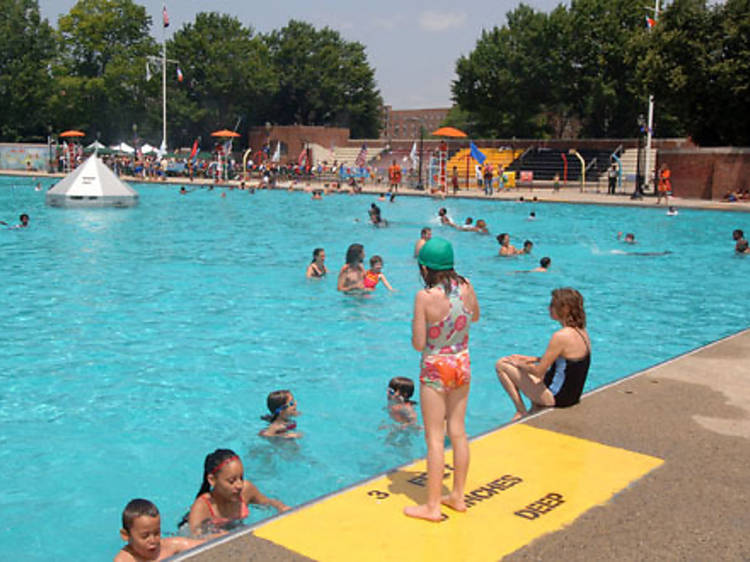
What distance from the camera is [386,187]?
4906 cm

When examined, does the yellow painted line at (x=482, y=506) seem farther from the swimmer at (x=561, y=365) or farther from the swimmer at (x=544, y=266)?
the swimmer at (x=544, y=266)

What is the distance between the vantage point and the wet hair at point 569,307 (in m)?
6.50

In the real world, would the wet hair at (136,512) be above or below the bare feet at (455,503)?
below

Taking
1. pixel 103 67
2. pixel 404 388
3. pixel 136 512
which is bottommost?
pixel 404 388

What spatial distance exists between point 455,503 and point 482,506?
0.64 feet

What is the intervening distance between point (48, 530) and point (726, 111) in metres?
39.7

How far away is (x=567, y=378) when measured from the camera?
21.6ft

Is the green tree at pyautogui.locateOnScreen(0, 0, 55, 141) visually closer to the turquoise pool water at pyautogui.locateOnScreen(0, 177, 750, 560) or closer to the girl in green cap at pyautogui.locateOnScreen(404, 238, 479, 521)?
the turquoise pool water at pyautogui.locateOnScreen(0, 177, 750, 560)

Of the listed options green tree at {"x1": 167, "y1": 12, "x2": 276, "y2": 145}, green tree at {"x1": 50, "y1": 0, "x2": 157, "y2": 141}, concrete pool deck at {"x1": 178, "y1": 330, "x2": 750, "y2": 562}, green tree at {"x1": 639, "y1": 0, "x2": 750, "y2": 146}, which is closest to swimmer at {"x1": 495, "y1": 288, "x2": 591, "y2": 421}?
concrete pool deck at {"x1": 178, "y1": 330, "x2": 750, "y2": 562}

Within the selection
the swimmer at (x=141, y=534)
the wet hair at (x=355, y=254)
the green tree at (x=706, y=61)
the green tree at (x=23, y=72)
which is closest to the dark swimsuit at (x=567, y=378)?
the swimmer at (x=141, y=534)

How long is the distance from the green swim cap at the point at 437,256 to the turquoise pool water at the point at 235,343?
2.66 m

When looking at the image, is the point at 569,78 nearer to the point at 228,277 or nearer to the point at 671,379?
the point at 228,277

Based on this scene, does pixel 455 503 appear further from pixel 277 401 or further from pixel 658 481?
pixel 277 401

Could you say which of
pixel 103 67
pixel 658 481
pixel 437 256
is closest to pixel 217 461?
pixel 437 256
